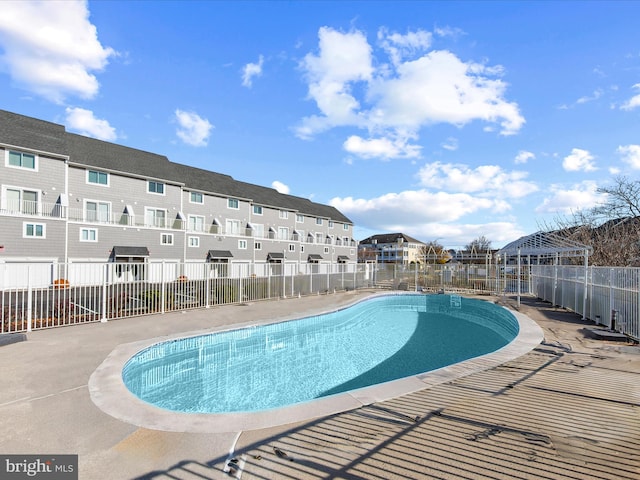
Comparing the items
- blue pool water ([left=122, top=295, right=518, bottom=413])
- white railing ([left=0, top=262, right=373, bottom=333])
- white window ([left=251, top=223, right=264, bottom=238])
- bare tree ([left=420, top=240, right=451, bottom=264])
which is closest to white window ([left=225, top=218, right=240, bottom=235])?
white window ([left=251, top=223, right=264, bottom=238])

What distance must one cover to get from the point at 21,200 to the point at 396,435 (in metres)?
27.0

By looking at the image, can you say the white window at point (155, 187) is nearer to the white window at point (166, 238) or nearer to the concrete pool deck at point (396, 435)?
the white window at point (166, 238)

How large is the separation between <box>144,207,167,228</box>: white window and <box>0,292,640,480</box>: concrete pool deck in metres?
23.9

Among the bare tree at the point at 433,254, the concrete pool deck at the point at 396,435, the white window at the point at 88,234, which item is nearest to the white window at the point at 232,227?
the white window at the point at 88,234

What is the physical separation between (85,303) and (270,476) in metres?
9.57

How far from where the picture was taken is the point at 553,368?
19.4ft

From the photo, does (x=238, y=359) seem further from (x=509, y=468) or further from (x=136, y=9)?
(x=136, y=9)

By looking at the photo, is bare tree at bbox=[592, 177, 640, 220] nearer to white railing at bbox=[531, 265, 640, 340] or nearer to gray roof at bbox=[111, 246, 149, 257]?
white railing at bbox=[531, 265, 640, 340]

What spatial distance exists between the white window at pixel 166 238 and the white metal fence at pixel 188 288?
553 inches

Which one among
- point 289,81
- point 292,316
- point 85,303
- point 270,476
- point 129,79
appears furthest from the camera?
point 289,81

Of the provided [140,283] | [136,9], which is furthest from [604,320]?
[136,9]

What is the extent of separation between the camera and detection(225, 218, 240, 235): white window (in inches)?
1353

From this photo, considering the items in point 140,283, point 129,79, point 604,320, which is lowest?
point 604,320

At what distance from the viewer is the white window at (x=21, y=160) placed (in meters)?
20.6
